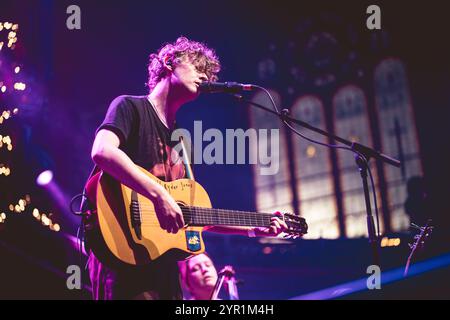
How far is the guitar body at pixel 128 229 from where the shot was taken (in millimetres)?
2273

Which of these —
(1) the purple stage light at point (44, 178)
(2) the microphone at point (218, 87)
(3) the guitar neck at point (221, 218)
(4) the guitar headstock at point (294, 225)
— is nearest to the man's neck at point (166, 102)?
(2) the microphone at point (218, 87)

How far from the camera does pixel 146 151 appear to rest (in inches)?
101

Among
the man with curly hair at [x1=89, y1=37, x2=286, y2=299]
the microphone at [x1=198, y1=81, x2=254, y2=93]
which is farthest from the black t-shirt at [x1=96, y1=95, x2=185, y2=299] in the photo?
the microphone at [x1=198, y1=81, x2=254, y2=93]

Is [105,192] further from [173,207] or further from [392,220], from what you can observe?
[392,220]

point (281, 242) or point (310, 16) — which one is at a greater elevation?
point (310, 16)

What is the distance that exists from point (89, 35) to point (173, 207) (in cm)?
386

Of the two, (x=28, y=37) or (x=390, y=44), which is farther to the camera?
(x=390, y=44)

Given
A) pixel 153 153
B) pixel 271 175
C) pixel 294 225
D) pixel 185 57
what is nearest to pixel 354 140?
pixel 271 175

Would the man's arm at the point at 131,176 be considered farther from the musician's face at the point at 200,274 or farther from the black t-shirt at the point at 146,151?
the musician's face at the point at 200,274

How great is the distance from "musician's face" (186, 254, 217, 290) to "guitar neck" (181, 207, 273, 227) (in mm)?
896

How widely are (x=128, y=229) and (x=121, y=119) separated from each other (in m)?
0.57

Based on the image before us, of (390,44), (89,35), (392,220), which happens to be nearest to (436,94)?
(390,44)

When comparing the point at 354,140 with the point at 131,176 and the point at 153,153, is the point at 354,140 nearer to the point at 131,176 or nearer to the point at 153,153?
the point at 153,153

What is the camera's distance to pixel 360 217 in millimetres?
9094
